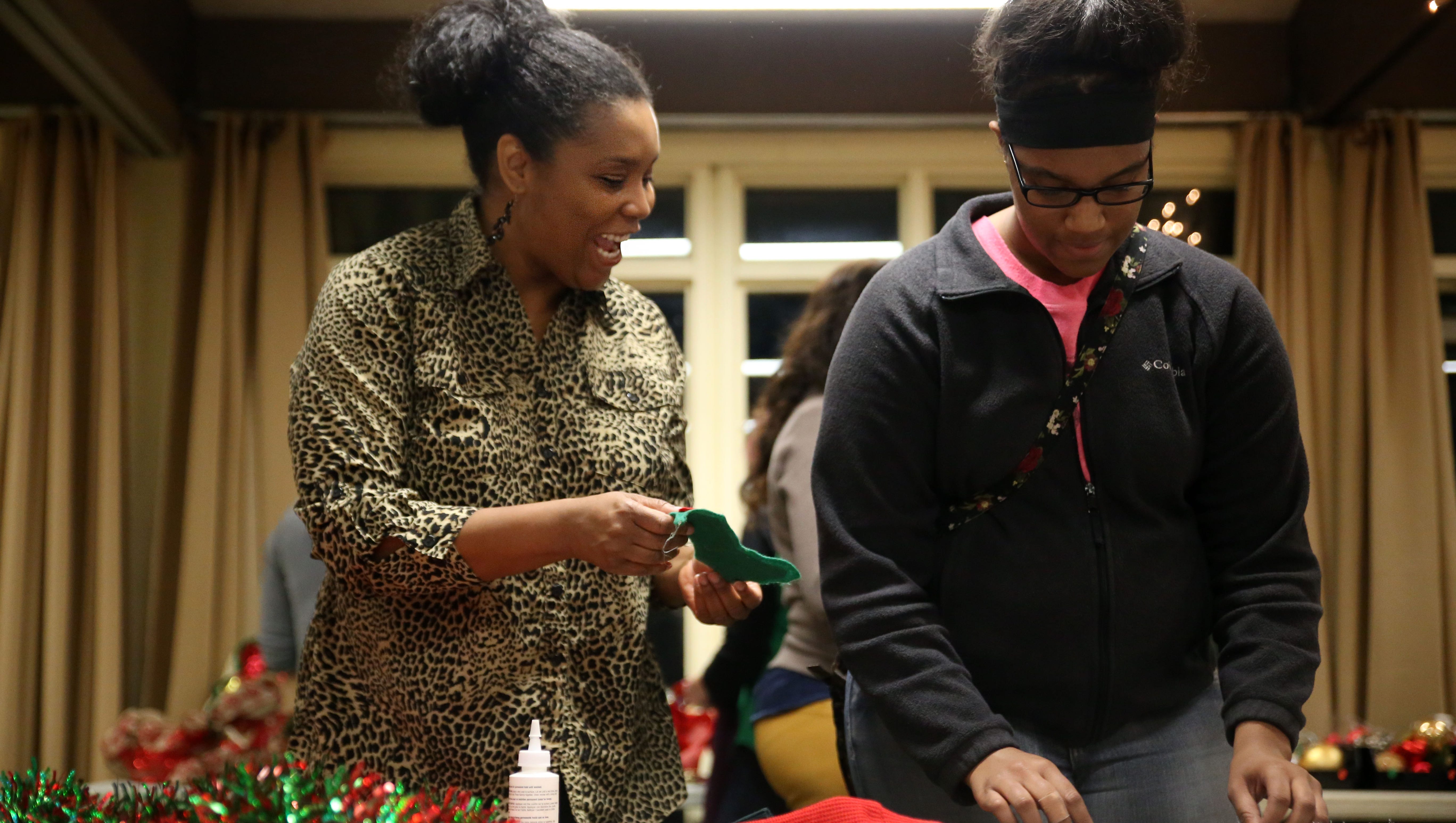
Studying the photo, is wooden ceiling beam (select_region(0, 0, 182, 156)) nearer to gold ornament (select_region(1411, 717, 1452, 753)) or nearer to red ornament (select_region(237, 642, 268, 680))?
red ornament (select_region(237, 642, 268, 680))

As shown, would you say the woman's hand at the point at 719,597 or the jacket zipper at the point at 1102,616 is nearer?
the jacket zipper at the point at 1102,616

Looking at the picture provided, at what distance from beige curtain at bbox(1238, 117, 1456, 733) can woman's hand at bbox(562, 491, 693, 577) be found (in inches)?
138

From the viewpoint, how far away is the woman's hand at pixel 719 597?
4.91 feet

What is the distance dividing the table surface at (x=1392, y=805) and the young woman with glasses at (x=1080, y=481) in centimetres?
232

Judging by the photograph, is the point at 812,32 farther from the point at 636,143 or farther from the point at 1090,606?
the point at 1090,606

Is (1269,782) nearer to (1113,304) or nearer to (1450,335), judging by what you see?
(1113,304)

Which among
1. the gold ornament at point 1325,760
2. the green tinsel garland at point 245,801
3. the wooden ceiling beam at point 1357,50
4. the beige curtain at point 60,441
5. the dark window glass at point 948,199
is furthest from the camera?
the dark window glass at point 948,199

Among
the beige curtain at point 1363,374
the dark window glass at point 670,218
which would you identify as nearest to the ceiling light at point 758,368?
the dark window glass at point 670,218

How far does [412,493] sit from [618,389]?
0.33m

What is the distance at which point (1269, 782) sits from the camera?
1.17 metres

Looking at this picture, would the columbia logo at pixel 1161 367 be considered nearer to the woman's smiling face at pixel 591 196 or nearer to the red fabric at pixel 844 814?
the red fabric at pixel 844 814

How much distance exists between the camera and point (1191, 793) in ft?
4.23

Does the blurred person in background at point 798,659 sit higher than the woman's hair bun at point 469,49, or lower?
lower

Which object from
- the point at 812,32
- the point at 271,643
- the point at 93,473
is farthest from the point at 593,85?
the point at 93,473
